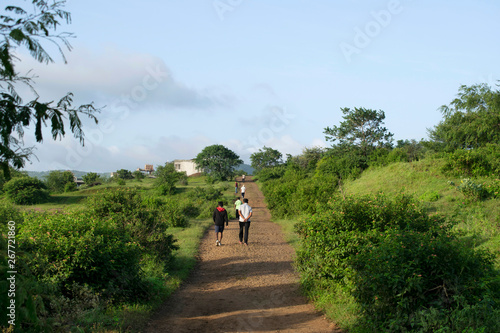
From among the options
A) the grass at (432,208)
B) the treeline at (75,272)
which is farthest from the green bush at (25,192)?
the treeline at (75,272)

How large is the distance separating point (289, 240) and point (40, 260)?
34.1 feet

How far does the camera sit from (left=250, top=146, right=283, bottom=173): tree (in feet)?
285

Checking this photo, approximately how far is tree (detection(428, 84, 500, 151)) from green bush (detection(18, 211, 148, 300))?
22.6 meters

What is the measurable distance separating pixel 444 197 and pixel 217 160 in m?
67.5

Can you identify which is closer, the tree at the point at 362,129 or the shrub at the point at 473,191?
the shrub at the point at 473,191

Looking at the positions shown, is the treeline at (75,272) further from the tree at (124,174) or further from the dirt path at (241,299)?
the tree at (124,174)

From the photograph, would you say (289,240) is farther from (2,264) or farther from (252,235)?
(2,264)

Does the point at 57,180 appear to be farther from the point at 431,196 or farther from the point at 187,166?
the point at 187,166

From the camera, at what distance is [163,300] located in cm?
737

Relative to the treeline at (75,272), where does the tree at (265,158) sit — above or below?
above

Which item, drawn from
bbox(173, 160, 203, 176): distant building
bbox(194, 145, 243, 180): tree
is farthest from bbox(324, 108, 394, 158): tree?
bbox(173, 160, 203, 176): distant building

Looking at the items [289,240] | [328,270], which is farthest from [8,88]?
[289,240]

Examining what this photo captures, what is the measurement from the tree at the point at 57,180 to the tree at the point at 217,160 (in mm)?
29563

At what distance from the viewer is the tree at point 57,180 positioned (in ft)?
161
